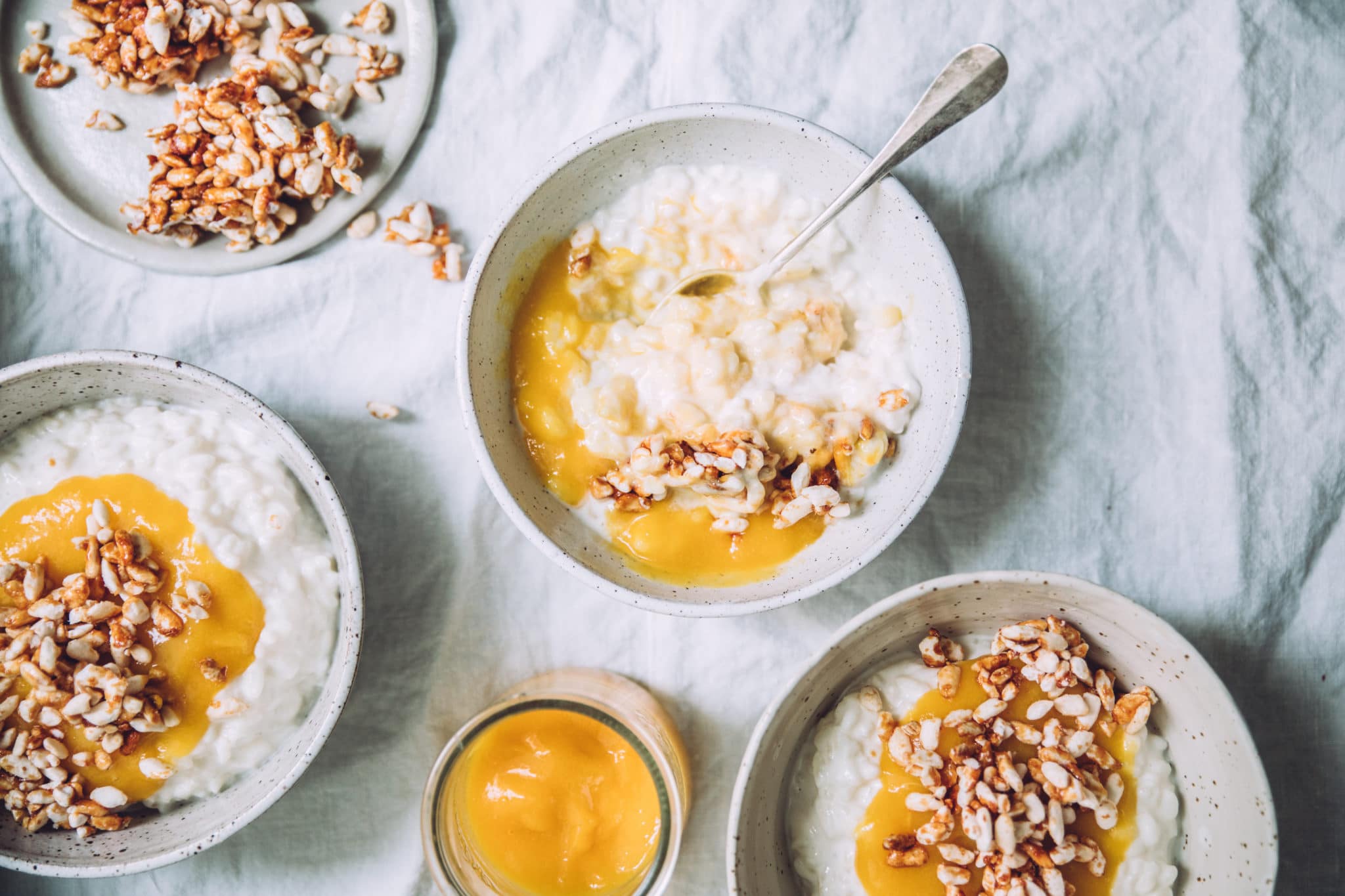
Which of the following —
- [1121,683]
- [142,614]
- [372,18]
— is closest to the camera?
[142,614]

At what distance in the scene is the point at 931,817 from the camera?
3.87ft

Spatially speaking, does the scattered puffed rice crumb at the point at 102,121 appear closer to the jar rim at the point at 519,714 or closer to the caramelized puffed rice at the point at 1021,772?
the jar rim at the point at 519,714

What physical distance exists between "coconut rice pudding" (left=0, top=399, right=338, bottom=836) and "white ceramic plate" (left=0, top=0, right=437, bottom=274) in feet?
0.92

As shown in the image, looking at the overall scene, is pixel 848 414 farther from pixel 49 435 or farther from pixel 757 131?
pixel 49 435

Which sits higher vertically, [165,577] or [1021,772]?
[1021,772]

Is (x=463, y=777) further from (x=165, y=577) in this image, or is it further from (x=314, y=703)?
(x=165, y=577)

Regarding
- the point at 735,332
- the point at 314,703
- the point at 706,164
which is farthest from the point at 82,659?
the point at 706,164

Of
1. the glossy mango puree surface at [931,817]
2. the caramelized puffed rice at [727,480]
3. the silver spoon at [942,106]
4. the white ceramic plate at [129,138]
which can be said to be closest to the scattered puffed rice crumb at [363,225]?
the white ceramic plate at [129,138]

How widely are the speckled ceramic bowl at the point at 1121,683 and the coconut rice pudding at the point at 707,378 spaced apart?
161mm

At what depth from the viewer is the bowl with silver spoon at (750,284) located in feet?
3.89

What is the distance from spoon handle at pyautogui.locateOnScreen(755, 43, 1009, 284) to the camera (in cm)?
114

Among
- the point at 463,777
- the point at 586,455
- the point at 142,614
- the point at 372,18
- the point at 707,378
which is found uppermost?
the point at 372,18

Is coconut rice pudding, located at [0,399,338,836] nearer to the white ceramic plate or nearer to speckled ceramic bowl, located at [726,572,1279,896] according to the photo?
the white ceramic plate

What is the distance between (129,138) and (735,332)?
36.0 inches
